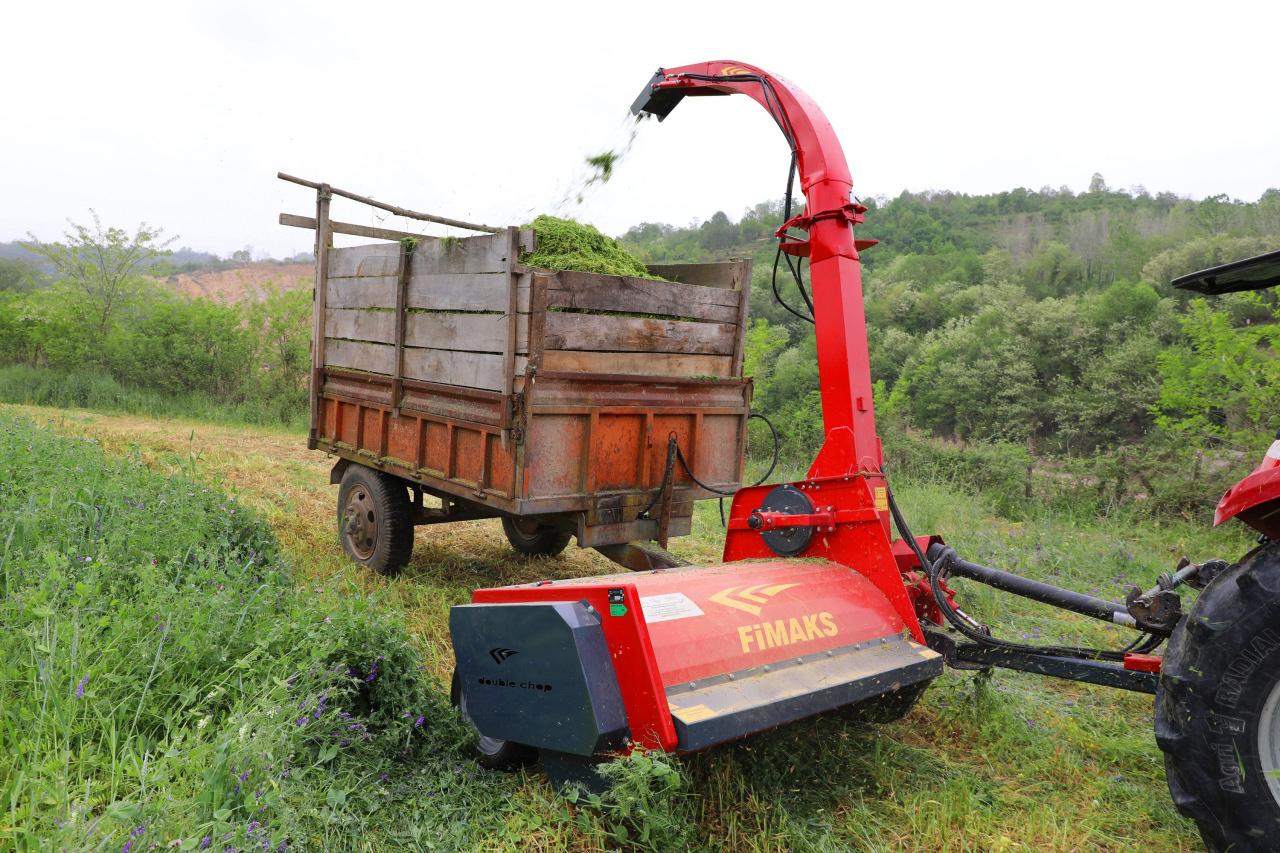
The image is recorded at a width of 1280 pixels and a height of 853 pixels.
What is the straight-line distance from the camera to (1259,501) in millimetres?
2496

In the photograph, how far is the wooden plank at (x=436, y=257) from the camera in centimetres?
464

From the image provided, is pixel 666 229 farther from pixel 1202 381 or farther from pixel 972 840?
pixel 972 840

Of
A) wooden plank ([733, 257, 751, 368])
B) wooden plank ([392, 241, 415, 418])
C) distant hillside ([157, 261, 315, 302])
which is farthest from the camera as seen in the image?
distant hillside ([157, 261, 315, 302])

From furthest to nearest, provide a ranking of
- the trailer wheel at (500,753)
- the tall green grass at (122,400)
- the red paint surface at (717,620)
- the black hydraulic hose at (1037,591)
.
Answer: the tall green grass at (122,400) → the black hydraulic hose at (1037,591) → the trailer wheel at (500,753) → the red paint surface at (717,620)

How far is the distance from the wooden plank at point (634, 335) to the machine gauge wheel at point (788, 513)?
1390 millimetres

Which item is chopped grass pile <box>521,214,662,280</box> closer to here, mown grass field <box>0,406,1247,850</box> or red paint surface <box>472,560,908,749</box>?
red paint surface <box>472,560,908,749</box>

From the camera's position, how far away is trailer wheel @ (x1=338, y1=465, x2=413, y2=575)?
5.68 metres

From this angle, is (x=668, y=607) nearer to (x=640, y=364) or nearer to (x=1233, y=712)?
(x=1233, y=712)

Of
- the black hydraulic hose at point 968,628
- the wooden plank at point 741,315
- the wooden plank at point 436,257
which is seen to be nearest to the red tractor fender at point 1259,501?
the black hydraulic hose at point 968,628

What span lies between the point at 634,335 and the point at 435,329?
1.27 metres

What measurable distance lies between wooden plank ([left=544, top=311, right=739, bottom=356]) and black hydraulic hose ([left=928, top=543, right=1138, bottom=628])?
74.4 inches

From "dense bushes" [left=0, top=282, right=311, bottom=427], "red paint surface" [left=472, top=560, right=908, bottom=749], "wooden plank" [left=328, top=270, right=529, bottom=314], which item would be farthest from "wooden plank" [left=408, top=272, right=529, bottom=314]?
"dense bushes" [left=0, top=282, right=311, bottom=427]

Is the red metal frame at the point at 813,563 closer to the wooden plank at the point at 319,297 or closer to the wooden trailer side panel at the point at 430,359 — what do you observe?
the wooden trailer side panel at the point at 430,359

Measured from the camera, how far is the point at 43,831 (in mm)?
1946
